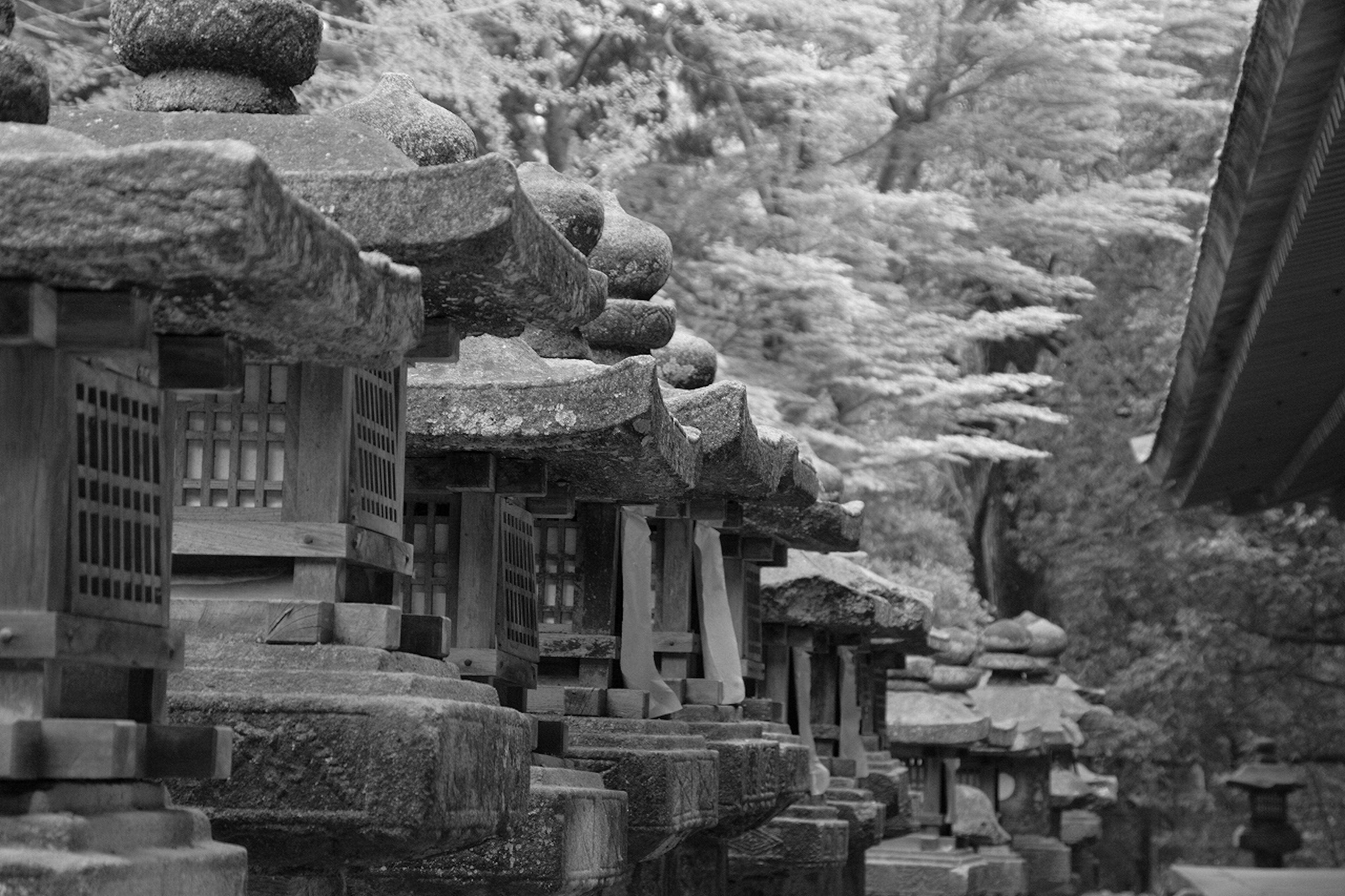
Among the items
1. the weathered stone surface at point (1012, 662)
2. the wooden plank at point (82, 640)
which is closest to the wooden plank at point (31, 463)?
the wooden plank at point (82, 640)

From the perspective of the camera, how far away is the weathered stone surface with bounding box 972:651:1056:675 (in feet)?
78.5

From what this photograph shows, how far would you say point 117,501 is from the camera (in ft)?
12.7

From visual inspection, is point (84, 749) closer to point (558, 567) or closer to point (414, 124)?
point (414, 124)

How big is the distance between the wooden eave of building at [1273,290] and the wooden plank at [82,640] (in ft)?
13.6

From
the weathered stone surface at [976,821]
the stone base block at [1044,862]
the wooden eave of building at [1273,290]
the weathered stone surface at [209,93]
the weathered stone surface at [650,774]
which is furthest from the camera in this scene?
the stone base block at [1044,862]

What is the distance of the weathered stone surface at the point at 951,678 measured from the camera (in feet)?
69.8

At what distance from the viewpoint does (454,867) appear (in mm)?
6117

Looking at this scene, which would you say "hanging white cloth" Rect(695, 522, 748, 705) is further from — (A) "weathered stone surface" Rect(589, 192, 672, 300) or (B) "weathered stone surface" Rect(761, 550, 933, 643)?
(B) "weathered stone surface" Rect(761, 550, 933, 643)

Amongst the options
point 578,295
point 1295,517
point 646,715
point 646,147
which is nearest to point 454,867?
point 578,295

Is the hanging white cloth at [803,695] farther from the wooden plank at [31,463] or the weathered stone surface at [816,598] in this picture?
the wooden plank at [31,463]

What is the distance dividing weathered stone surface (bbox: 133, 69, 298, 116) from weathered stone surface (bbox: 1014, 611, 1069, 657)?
64.0 feet

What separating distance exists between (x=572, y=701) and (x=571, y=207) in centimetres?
225

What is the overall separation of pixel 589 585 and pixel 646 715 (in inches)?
25.1

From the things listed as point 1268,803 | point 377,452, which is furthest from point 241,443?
point 1268,803
